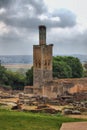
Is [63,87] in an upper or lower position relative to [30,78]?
lower

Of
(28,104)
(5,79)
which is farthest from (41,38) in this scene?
(28,104)

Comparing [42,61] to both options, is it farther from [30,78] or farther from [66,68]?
[66,68]

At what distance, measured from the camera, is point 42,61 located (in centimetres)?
4853

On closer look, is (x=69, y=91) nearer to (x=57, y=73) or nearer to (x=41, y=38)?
(x=41, y=38)

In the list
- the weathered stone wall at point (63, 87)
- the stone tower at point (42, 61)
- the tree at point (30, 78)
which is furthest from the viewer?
the tree at point (30, 78)

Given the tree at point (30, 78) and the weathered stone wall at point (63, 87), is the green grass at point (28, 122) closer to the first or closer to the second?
the weathered stone wall at point (63, 87)

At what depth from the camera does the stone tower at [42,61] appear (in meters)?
48.3

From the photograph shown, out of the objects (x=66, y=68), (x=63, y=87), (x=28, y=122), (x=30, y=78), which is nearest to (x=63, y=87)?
(x=63, y=87)

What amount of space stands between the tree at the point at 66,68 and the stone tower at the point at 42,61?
494 inches

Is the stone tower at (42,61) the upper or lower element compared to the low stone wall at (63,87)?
upper

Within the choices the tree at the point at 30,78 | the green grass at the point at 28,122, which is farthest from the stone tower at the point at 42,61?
the green grass at the point at 28,122

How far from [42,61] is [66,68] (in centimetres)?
1556

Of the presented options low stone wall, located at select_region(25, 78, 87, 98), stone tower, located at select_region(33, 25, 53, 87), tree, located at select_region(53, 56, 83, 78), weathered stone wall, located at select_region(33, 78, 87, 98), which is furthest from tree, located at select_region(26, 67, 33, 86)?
weathered stone wall, located at select_region(33, 78, 87, 98)

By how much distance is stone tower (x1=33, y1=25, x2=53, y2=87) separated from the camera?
48344 millimetres
